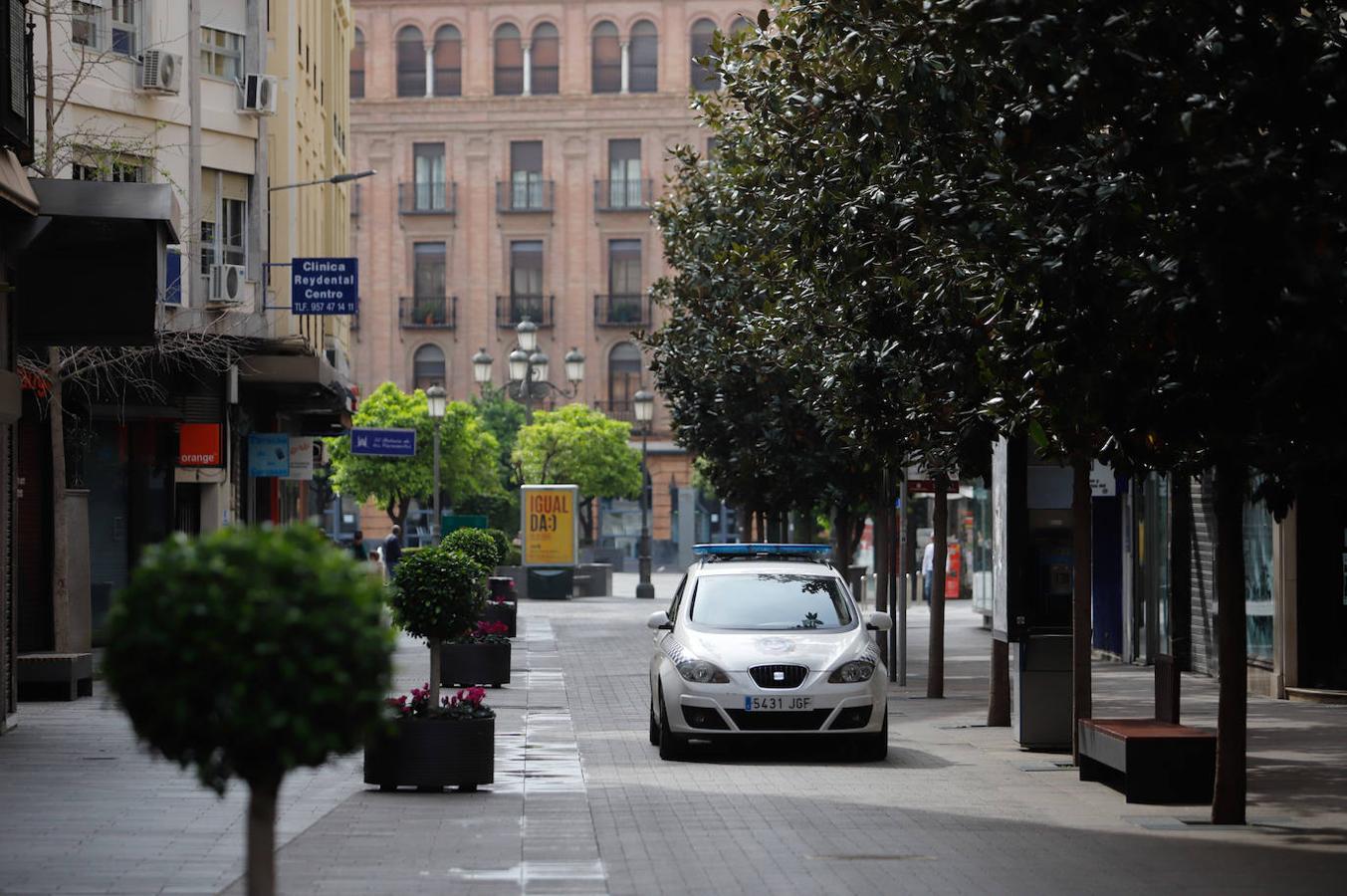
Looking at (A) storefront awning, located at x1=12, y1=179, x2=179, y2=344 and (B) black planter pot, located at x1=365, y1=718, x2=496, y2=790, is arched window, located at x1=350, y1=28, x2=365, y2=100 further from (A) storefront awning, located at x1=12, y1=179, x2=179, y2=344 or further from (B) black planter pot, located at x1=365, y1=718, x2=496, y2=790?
(B) black planter pot, located at x1=365, y1=718, x2=496, y2=790

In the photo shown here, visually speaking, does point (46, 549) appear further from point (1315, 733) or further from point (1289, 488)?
point (1289, 488)

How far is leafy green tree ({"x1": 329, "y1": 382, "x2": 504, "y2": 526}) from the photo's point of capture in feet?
211

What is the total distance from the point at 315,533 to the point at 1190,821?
751cm

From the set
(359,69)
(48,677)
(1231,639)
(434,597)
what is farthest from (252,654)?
(359,69)

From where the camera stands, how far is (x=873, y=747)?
55.3 ft

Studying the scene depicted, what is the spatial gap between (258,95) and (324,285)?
3.81m

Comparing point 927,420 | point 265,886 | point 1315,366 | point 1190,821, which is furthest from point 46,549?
point 265,886

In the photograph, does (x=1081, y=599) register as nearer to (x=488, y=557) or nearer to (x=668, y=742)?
(x=668, y=742)

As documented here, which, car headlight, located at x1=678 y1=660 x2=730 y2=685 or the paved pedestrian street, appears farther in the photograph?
car headlight, located at x1=678 y1=660 x2=730 y2=685

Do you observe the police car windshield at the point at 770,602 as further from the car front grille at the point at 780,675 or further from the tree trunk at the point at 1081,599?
the tree trunk at the point at 1081,599

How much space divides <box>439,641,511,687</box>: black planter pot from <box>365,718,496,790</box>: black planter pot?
10621 mm

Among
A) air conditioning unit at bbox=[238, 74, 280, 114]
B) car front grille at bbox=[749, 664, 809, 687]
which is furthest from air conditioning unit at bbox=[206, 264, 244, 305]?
car front grille at bbox=[749, 664, 809, 687]

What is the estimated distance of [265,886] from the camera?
6.35 meters

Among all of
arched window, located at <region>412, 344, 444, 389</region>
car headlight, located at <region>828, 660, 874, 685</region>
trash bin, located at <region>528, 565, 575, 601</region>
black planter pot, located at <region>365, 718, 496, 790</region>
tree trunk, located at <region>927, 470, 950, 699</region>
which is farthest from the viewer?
arched window, located at <region>412, 344, 444, 389</region>
